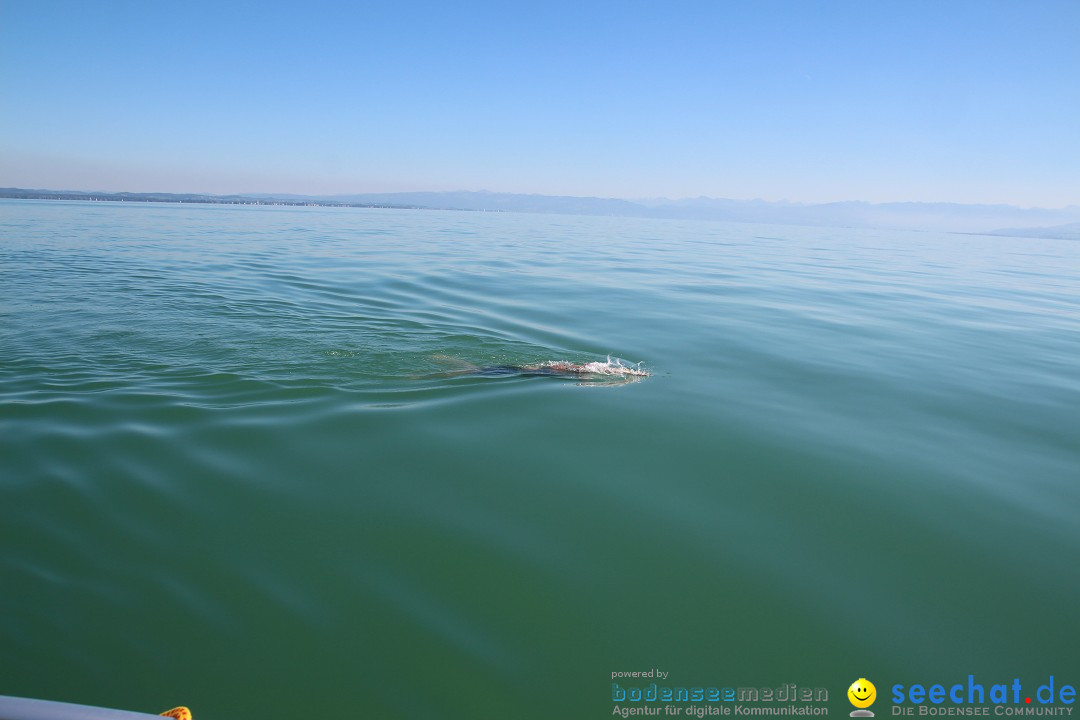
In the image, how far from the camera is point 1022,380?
891 centimetres

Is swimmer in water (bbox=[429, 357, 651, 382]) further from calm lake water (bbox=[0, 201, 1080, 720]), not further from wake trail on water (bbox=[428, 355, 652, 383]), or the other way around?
calm lake water (bbox=[0, 201, 1080, 720])

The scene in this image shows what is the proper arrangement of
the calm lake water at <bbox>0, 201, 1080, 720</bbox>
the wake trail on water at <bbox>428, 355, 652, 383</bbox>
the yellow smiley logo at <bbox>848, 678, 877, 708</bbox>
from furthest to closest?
1. the wake trail on water at <bbox>428, 355, 652, 383</bbox>
2. the calm lake water at <bbox>0, 201, 1080, 720</bbox>
3. the yellow smiley logo at <bbox>848, 678, 877, 708</bbox>

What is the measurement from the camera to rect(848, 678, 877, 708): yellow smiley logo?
3.42 meters

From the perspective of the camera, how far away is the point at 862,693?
346cm

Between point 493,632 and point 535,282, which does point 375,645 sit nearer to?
point 493,632

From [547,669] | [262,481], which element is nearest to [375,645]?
[547,669]

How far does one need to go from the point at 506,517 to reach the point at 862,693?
8.79 ft

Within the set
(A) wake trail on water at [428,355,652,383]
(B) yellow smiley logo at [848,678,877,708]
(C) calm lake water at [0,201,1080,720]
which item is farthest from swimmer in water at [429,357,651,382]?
(B) yellow smiley logo at [848,678,877,708]

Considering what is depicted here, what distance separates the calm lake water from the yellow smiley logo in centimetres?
6

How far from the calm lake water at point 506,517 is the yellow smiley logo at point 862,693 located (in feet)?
0.20

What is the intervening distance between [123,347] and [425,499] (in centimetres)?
672

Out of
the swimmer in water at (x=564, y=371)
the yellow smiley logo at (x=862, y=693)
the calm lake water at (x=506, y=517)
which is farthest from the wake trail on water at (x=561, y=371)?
the yellow smiley logo at (x=862, y=693)

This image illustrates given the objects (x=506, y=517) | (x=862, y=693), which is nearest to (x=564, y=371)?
(x=506, y=517)

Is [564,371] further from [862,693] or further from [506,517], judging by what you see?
[862,693]
